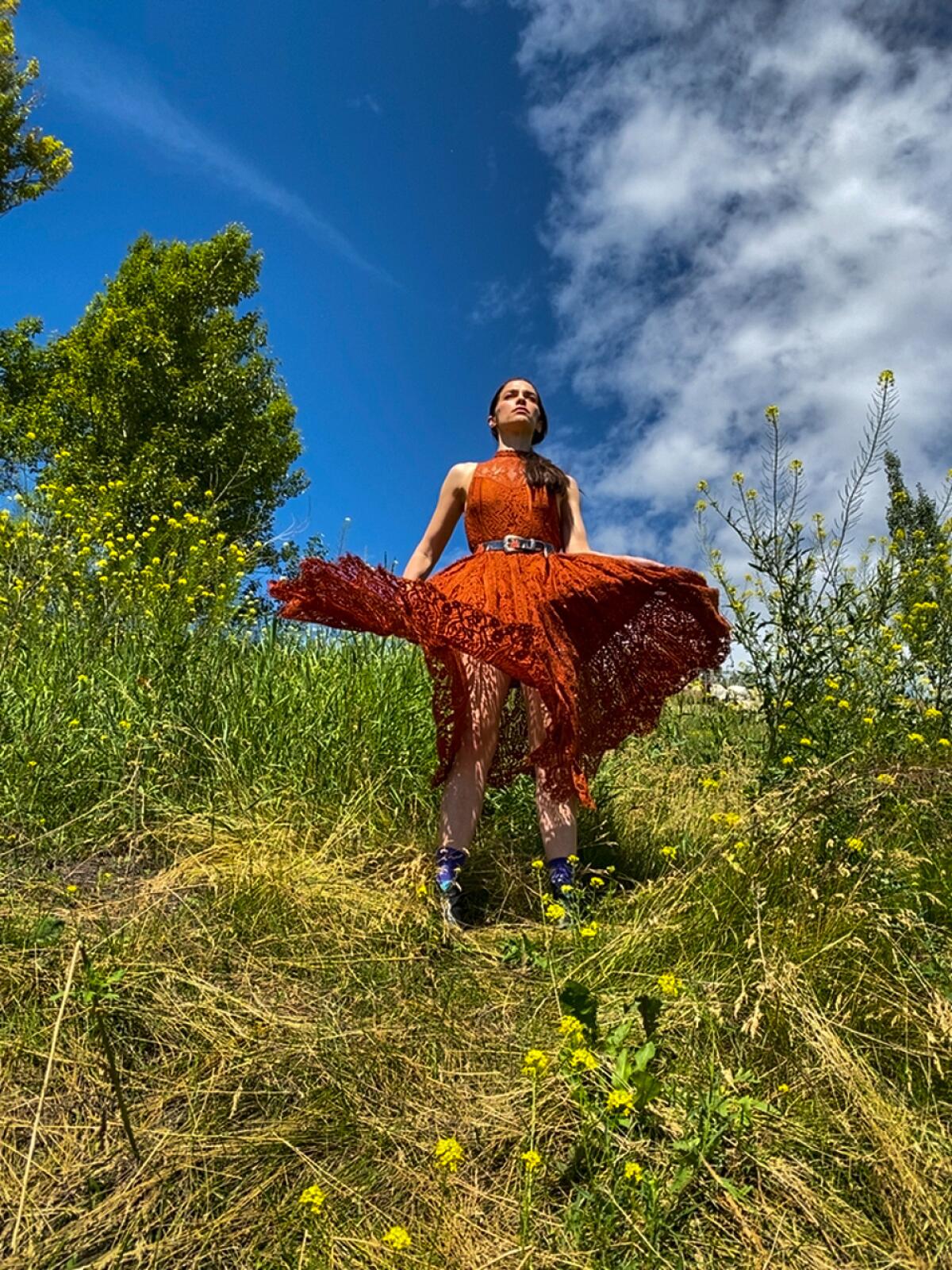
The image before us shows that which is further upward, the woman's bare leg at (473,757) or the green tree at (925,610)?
the green tree at (925,610)

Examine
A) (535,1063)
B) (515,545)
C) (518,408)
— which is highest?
(518,408)

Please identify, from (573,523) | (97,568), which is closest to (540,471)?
(573,523)

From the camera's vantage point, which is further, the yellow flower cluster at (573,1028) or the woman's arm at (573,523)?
the woman's arm at (573,523)

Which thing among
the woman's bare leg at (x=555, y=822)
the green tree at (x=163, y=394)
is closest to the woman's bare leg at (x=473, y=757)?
the woman's bare leg at (x=555, y=822)

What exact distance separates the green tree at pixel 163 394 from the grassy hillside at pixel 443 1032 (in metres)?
7.25

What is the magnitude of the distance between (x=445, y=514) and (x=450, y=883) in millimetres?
1378

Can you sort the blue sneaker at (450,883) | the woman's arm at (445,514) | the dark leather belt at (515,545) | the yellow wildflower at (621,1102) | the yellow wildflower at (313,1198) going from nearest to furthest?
the yellow wildflower at (313,1198)
the yellow wildflower at (621,1102)
the blue sneaker at (450,883)
the dark leather belt at (515,545)
the woman's arm at (445,514)

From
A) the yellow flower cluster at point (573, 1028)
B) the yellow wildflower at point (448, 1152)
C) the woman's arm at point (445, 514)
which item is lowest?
the yellow wildflower at point (448, 1152)

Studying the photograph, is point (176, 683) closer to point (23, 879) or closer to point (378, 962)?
point (23, 879)

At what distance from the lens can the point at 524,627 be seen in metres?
2.45

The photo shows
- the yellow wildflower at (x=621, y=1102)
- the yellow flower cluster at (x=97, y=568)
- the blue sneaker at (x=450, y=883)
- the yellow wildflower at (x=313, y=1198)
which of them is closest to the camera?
the yellow wildflower at (x=313, y=1198)

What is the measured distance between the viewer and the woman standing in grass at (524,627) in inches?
95.3

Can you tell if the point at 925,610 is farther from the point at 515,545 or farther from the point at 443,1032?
the point at 443,1032

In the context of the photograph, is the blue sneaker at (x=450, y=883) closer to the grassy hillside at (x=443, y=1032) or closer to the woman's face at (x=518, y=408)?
the grassy hillside at (x=443, y=1032)
